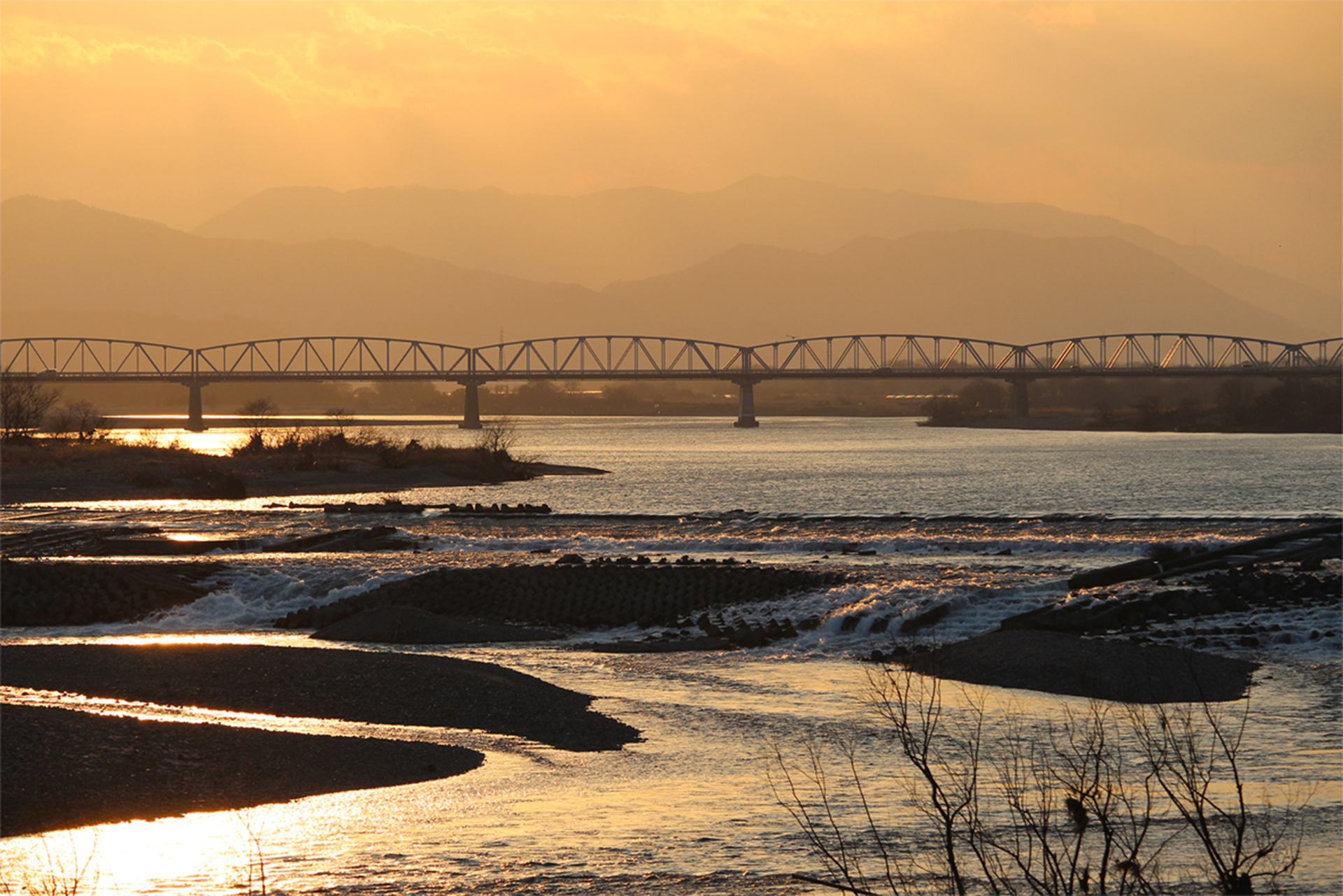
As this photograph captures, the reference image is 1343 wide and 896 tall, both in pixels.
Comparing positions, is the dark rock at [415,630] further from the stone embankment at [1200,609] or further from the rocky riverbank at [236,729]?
the stone embankment at [1200,609]

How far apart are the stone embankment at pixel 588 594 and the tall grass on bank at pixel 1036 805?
33.0ft

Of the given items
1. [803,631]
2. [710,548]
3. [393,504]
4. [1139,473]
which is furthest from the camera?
[1139,473]

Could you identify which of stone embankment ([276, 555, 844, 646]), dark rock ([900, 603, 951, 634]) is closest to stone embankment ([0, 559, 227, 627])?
stone embankment ([276, 555, 844, 646])

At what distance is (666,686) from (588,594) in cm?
973

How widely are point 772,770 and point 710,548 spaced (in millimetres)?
26135

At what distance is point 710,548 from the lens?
39625mm

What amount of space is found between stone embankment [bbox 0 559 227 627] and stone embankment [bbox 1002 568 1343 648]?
17.6 m

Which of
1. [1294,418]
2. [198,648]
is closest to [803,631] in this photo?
[198,648]

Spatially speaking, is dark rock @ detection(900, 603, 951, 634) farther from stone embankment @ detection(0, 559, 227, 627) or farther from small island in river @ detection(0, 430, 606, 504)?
small island in river @ detection(0, 430, 606, 504)

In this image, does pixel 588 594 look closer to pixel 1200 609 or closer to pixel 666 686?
pixel 666 686

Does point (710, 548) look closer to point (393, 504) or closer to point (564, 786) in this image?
point (393, 504)

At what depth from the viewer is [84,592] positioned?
88.8ft

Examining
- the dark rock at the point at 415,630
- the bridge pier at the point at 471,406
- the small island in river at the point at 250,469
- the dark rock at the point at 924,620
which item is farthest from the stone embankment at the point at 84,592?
the bridge pier at the point at 471,406

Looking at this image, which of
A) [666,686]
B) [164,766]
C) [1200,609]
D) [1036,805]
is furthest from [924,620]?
[164,766]
